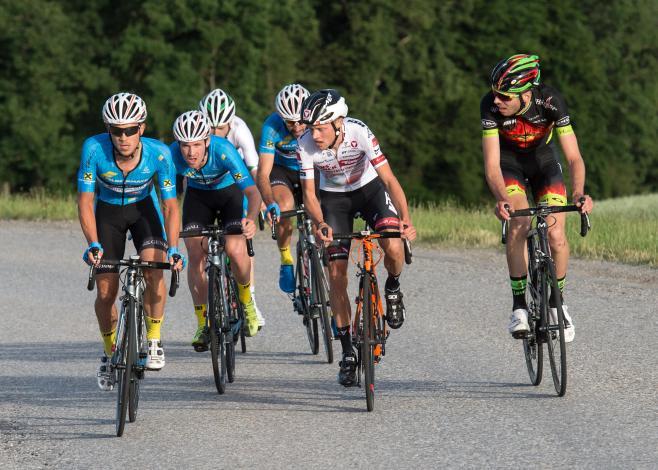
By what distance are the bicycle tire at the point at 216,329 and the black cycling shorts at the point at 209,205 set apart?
0.98m

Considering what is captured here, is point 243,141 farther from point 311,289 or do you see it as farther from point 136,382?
point 136,382

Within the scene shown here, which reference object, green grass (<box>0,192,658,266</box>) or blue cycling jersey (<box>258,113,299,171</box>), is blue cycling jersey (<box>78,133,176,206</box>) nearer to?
blue cycling jersey (<box>258,113,299,171</box>)

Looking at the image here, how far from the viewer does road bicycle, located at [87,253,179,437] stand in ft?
25.7

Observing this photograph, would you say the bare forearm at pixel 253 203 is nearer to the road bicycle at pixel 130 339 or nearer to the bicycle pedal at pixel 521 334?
the road bicycle at pixel 130 339

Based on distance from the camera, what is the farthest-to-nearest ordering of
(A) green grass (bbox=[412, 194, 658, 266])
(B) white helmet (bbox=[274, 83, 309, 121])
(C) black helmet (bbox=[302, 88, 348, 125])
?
1. (A) green grass (bbox=[412, 194, 658, 266])
2. (B) white helmet (bbox=[274, 83, 309, 121])
3. (C) black helmet (bbox=[302, 88, 348, 125])

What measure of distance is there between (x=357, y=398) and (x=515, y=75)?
7.60ft

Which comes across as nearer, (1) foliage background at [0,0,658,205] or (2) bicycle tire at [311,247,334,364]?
(2) bicycle tire at [311,247,334,364]

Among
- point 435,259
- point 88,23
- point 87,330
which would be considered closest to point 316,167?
point 87,330

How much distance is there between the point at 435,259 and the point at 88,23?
102 ft

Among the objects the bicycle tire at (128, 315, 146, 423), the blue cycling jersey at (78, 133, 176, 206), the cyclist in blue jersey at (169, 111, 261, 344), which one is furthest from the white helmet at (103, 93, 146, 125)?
the bicycle tire at (128, 315, 146, 423)

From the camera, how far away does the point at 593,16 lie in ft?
207

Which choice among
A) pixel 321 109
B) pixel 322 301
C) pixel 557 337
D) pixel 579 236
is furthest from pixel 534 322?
pixel 579 236

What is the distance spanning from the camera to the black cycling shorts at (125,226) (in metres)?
8.88

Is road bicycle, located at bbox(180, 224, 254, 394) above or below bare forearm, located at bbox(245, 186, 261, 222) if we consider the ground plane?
below
